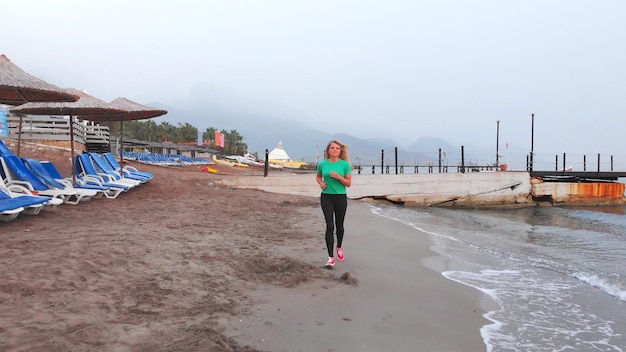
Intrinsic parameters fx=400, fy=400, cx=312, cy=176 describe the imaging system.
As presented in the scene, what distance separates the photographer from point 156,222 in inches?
263

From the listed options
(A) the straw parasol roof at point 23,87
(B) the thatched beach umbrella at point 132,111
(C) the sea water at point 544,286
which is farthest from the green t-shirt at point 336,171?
(B) the thatched beach umbrella at point 132,111

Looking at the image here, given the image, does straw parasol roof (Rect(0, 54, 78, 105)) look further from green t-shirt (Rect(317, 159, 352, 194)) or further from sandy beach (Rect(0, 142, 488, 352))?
green t-shirt (Rect(317, 159, 352, 194))

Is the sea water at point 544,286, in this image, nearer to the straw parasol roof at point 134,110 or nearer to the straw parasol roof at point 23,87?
the straw parasol roof at point 23,87

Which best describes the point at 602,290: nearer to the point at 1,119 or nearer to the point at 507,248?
the point at 507,248

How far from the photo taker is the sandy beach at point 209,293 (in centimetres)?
257

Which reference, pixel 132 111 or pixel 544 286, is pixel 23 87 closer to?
pixel 132 111

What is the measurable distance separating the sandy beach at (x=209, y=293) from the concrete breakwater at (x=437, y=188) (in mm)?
10281

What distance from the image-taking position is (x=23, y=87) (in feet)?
20.8

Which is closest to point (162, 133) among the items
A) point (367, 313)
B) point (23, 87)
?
point (23, 87)

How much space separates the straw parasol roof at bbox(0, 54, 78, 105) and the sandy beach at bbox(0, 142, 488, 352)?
2.06 m

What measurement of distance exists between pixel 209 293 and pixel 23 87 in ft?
17.2

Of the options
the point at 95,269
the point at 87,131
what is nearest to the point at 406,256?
the point at 95,269

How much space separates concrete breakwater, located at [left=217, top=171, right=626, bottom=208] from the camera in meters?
17.0

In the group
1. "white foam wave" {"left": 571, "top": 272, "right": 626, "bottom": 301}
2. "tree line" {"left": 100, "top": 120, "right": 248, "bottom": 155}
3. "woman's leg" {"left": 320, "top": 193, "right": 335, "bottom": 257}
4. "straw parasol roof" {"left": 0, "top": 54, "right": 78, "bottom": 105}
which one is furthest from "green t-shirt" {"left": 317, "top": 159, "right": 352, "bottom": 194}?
"tree line" {"left": 100, "top": 120, "right": 248, "bottom": 155}
